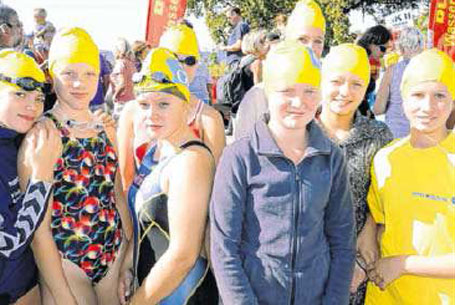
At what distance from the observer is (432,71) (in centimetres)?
246

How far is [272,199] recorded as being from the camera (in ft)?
7.27

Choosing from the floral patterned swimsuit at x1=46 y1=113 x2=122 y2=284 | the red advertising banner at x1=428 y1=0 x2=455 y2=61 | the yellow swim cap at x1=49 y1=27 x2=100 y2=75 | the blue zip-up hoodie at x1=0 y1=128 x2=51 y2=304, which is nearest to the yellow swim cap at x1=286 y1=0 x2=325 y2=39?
the yellow swim cap at x1=49 y1=27 x2=100 y2=75

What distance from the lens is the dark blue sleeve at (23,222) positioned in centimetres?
238

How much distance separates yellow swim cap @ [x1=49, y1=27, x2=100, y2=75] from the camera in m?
2.70

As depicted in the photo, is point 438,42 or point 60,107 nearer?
point 60,107

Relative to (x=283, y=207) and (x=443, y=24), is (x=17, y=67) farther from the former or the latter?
(x=443, y=24)

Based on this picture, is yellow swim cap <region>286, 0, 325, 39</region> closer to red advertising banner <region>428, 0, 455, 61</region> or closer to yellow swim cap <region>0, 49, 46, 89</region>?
yellow swim cap <region>0, 49, 46, 89</region>

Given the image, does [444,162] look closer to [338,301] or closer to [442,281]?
[442,281]

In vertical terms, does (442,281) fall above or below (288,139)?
below

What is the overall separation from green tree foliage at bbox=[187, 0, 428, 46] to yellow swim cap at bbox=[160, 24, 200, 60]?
2060cm

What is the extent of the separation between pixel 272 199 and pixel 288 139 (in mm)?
308

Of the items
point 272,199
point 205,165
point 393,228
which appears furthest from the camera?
point 393,228

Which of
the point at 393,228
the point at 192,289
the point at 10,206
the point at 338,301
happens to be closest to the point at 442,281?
the point at 393,228

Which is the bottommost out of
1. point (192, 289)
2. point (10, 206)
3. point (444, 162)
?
point (192, 289)
